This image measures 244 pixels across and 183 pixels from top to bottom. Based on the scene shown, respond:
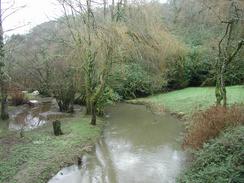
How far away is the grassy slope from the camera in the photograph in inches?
358

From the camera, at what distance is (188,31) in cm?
2941

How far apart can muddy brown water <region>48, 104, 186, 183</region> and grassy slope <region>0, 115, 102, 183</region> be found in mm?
397

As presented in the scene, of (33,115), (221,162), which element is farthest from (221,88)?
(33,115)

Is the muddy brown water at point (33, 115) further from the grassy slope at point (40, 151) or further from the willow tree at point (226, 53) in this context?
the willow tree at point (226, 53)

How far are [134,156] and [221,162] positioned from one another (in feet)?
14.2

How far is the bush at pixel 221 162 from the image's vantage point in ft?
21.8

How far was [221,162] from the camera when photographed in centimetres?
745

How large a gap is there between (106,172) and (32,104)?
1476 cm

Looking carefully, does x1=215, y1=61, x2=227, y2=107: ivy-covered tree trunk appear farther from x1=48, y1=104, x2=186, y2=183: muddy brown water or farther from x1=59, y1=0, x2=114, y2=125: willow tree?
x1=59, y1=0, x2=114, y2=125: willow tree

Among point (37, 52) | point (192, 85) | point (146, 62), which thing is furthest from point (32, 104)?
point (192, 85)

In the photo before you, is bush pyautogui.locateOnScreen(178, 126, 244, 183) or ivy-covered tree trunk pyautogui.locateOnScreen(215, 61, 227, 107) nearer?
bush pyautogui.locateOnScreen(178, 126, 244, 183)

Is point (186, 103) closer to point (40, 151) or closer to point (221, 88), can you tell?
point (221, 88)

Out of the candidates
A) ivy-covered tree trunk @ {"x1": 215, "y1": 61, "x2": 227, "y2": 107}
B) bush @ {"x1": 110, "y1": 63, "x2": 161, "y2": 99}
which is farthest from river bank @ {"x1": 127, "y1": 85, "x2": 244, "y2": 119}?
ivy-covered tree trunk @ {"x1": 215, "y1": 61, "x2": 227, "y2": 107}

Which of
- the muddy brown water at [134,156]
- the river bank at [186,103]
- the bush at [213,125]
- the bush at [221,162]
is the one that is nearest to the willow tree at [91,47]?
the muddy brown water at [134,156]
